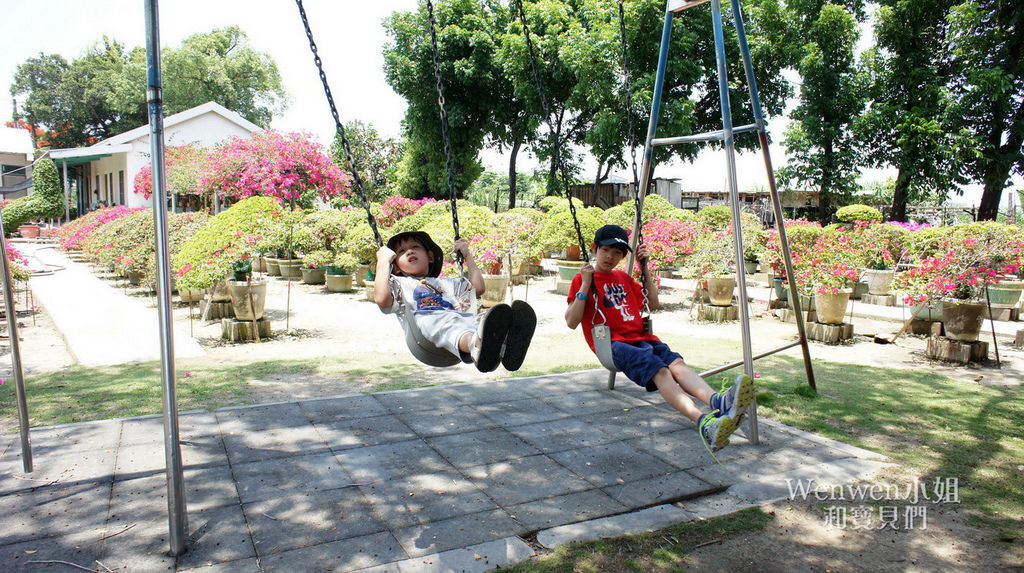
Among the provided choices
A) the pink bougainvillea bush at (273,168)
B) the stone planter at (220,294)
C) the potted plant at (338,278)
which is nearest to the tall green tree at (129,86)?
the pink bougainvillea bush at (273,168)

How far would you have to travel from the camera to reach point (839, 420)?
449 cm

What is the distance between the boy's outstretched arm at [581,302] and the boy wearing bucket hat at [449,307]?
320 mm

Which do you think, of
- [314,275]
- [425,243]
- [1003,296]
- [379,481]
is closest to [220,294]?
[314,275]

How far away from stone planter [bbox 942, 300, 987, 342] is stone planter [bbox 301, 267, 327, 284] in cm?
1068

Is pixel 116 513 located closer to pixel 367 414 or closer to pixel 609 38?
pixel 367 414

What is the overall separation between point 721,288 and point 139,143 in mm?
23493

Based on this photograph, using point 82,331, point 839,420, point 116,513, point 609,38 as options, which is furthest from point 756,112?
point 609,38

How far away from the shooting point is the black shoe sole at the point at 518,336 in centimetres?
327

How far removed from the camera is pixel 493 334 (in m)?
3.18

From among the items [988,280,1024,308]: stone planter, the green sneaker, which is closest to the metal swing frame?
the green sneaker

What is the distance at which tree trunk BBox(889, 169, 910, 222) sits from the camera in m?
17.1

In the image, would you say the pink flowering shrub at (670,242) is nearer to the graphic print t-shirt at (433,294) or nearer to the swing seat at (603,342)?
the swing seat at (603,342)

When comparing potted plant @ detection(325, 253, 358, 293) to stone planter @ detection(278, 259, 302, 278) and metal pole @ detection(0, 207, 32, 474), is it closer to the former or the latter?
stone planter @ detection(278, 259, 302, 278)

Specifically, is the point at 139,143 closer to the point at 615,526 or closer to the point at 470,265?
the point at 470,265
